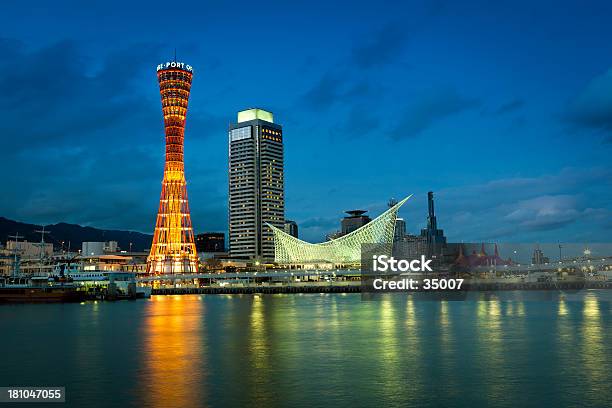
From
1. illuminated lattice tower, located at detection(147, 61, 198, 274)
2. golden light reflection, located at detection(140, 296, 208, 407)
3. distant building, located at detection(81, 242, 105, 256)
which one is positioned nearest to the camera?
golden light reflection, located at detection(140, 296, 208, 407)

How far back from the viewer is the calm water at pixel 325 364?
1589 centimetres

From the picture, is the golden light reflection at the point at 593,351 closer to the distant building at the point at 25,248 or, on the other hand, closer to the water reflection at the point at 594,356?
the water reflection at the point at 594,356

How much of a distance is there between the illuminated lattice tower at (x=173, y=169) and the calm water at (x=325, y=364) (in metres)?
63.3

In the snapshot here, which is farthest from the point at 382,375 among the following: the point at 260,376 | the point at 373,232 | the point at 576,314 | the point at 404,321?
the point at 373,232

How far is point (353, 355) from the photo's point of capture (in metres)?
22.7

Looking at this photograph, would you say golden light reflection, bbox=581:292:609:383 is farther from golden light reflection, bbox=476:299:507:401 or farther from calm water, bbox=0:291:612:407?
golden light reflection, bbox=476:299:507:401

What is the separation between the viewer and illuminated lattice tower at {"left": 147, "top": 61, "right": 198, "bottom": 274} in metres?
96.1

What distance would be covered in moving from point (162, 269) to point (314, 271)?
100 feet

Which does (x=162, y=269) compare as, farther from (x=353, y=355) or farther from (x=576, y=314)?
(x=353, y=355)

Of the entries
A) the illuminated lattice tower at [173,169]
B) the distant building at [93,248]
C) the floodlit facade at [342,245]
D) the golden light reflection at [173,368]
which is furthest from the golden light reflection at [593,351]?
the distant building at [93,248]

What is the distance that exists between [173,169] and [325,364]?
267 ft

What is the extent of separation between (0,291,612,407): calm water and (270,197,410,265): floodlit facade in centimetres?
7991

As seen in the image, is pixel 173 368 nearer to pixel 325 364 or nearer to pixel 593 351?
pixel 325 364

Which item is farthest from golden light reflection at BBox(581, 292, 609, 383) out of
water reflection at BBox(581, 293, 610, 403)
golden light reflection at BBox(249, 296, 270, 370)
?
golden light reflection at BBox(249, 296, 270, 370)
